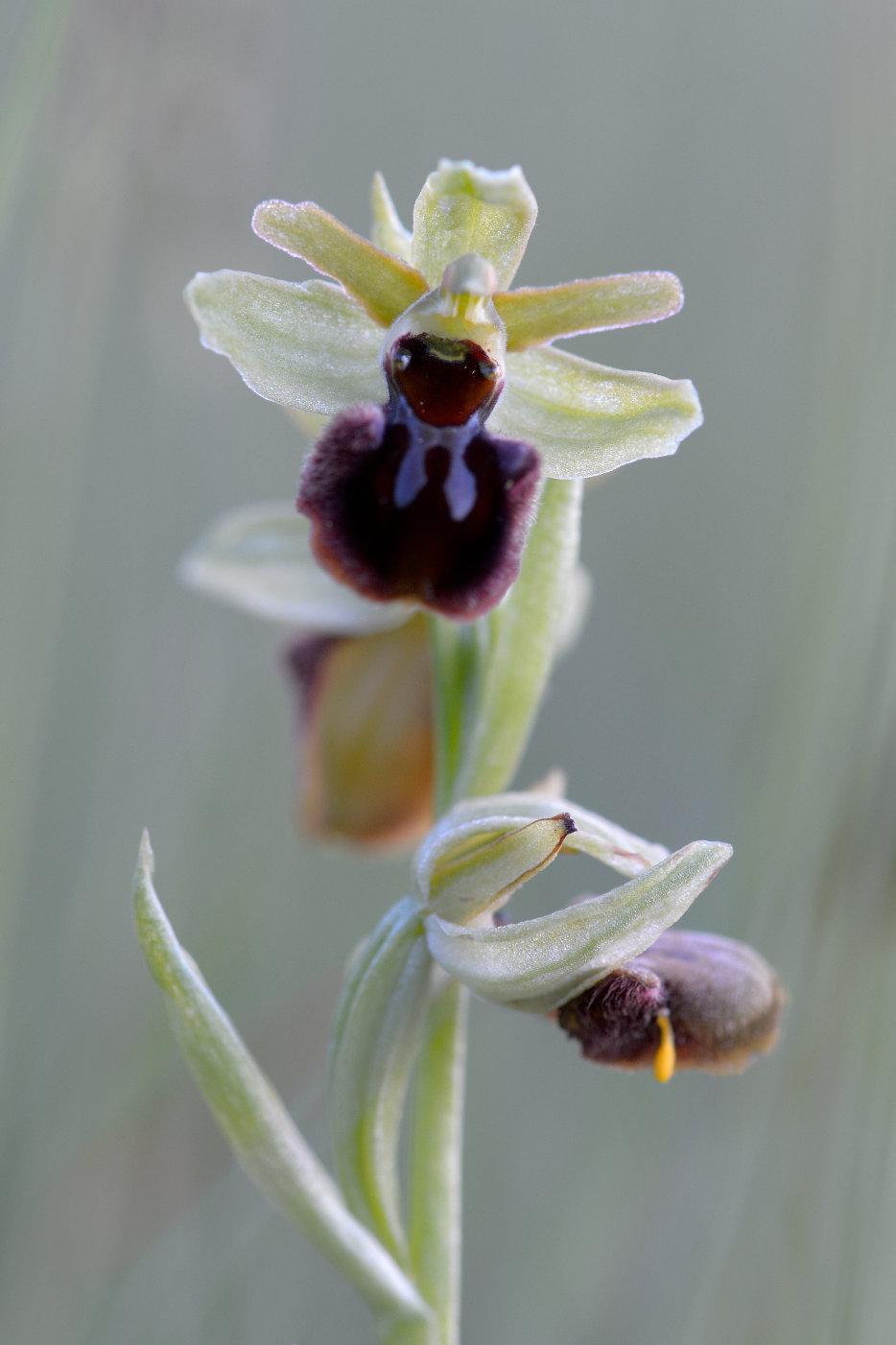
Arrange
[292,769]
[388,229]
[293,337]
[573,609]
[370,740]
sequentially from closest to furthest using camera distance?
[293,337]
[388,229]
[370,740]
[573,609]
[292,769]

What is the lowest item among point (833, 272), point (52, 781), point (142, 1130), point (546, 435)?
point (142, 1130)

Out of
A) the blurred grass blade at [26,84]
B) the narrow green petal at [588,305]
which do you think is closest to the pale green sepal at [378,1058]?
the narrow green petal at [588,305]

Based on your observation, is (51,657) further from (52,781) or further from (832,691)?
(832,691)

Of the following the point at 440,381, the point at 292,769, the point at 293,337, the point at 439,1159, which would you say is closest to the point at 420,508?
the point at 440,381

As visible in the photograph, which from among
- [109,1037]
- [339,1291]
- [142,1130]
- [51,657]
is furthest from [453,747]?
[339,1291]

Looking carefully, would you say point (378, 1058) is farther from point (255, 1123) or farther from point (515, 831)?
point (515, 831)

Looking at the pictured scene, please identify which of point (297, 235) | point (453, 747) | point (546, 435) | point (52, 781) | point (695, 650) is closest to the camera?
point (297, 235)
